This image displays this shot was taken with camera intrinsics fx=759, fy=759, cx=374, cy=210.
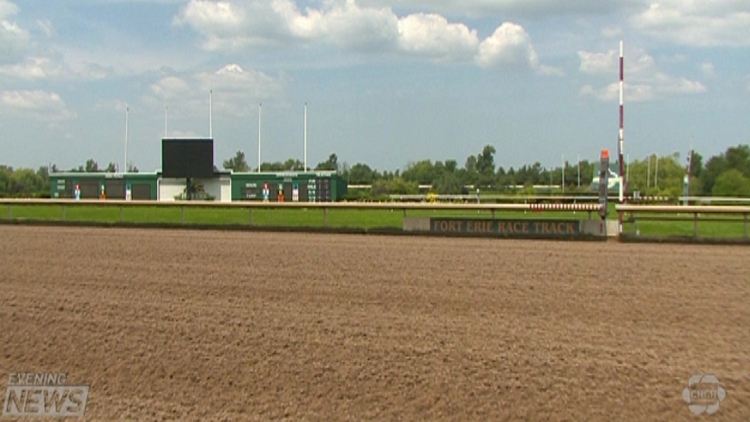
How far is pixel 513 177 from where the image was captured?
81.8 metres

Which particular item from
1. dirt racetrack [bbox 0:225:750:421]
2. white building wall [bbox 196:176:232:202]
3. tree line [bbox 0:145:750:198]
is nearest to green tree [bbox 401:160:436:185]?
tree line [bbox 0:145:750:198]

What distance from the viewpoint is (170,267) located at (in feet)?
35.3

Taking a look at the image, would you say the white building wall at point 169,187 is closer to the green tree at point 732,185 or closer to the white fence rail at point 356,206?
the white fence rail at point 356,206

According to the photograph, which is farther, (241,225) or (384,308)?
(241,225)

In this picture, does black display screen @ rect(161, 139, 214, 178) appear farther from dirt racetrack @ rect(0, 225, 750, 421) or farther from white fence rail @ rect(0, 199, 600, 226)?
dirt racetrack @ rect(0, 225, 750, 421)

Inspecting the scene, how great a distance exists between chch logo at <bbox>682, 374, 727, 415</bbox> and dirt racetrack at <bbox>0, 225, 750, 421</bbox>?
0.05m

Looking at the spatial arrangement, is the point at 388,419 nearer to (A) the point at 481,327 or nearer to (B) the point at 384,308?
(A) the point at 481,327

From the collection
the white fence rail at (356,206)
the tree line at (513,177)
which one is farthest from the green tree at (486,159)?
the white fence rail at (356,206)

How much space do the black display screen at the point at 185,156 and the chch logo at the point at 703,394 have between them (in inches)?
1525

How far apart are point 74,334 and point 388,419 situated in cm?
340

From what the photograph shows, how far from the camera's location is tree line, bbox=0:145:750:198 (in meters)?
50.0

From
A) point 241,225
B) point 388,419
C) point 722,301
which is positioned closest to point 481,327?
Answer: point 388,419

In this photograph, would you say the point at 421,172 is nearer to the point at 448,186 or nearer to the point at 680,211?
the point at 448,186

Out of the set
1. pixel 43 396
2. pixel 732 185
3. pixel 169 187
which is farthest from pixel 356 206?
pixel 732 185
